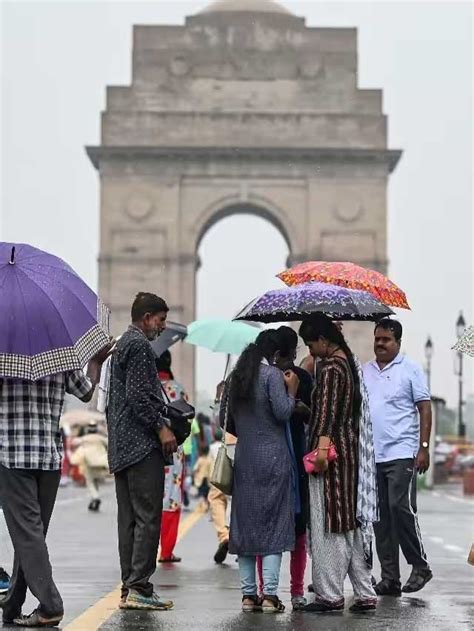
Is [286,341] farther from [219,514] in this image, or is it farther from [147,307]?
[219,514]

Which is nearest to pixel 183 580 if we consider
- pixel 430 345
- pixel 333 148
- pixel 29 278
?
pixel 29 278

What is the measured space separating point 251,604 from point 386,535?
165cm

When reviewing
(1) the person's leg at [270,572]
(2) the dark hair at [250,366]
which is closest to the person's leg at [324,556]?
(1) the person's leg at [270,572]

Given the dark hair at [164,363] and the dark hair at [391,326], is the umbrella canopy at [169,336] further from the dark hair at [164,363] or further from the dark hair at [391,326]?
the dark hair at [391,326]

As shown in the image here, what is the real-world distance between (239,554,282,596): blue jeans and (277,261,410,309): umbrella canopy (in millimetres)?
2089

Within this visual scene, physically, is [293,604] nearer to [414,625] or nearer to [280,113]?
[414,625]

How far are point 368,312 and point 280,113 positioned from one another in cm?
4093

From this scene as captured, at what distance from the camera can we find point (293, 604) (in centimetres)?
977

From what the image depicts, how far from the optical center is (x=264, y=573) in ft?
31.4

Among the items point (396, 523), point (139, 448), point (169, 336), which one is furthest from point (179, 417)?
point (169, 336)

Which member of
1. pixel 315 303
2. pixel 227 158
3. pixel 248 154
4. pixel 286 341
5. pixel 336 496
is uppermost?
pixel 248 154

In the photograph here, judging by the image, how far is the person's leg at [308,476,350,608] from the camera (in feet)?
31.3

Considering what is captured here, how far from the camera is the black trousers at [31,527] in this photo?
853cm

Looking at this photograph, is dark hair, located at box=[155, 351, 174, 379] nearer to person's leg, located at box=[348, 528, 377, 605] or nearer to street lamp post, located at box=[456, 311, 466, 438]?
person's leg, located at box=[348, 528, 377, 605]
